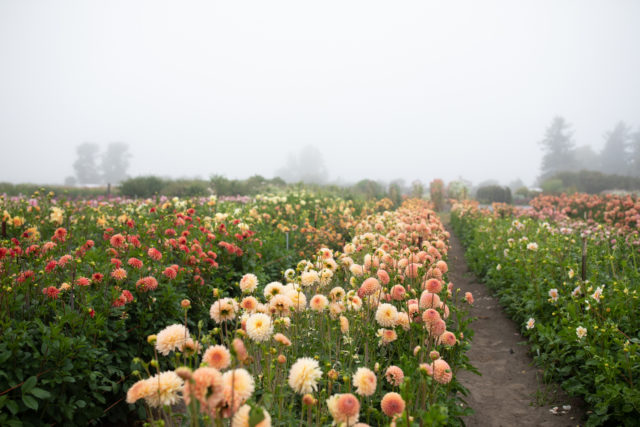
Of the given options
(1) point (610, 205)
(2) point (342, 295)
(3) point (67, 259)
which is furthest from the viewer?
(1) point (610, 205)

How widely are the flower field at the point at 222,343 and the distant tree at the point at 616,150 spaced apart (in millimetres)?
81275

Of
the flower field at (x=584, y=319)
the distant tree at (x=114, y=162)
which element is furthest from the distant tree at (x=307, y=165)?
the flower field at (x=584, y=319)

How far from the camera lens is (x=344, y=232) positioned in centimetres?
847

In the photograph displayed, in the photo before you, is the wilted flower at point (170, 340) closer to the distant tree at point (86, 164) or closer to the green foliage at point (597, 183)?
the green foliage at point (597, 183)

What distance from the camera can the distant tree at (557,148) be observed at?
60.8m

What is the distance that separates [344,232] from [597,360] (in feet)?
20.1

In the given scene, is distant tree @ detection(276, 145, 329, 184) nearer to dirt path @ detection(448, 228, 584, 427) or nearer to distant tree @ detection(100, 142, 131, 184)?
distant tree @ detection(100, 142, 131, 184)

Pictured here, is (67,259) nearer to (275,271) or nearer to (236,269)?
(236,269)

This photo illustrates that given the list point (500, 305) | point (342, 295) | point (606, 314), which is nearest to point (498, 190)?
point (500, 305)

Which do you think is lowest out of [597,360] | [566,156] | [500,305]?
[500,305]

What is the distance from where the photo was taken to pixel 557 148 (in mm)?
62000

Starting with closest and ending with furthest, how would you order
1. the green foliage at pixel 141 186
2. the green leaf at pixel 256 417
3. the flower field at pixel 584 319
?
the green leaf at pixel 256 417
the flower field at pixel 584 319
the green foliage at pixel 141 186

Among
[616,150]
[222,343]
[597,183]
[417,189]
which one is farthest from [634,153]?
[222,343]

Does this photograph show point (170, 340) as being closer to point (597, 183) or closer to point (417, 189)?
point (417, 189)
